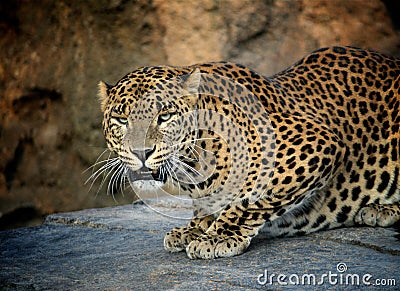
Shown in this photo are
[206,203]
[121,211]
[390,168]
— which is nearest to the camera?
[206,203]

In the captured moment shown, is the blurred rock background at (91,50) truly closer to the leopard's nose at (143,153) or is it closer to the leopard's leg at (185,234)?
the leopard's leg at (185,234)

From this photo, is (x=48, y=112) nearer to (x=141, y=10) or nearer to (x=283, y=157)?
(x=141, y=10)

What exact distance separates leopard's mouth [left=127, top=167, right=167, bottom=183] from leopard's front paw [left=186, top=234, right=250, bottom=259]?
69cm

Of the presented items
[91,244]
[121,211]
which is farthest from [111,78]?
[91,244]

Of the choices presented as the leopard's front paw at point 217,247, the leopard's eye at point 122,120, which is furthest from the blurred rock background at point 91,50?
the leopard's front paw at point 217,247

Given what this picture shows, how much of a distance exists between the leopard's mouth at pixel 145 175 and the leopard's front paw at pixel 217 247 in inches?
27.1

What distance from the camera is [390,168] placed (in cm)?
740

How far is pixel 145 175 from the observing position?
21.0 ft

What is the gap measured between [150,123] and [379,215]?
2.60m

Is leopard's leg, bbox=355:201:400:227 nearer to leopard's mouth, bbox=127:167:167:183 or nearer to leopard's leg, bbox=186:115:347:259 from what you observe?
leopard's leg, bbox=186:115:347:259

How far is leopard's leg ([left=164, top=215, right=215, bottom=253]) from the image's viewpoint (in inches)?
270

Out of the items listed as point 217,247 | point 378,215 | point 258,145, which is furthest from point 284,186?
point 378,215

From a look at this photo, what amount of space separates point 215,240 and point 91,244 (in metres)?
1.58

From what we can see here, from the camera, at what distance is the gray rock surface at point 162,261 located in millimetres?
5711
